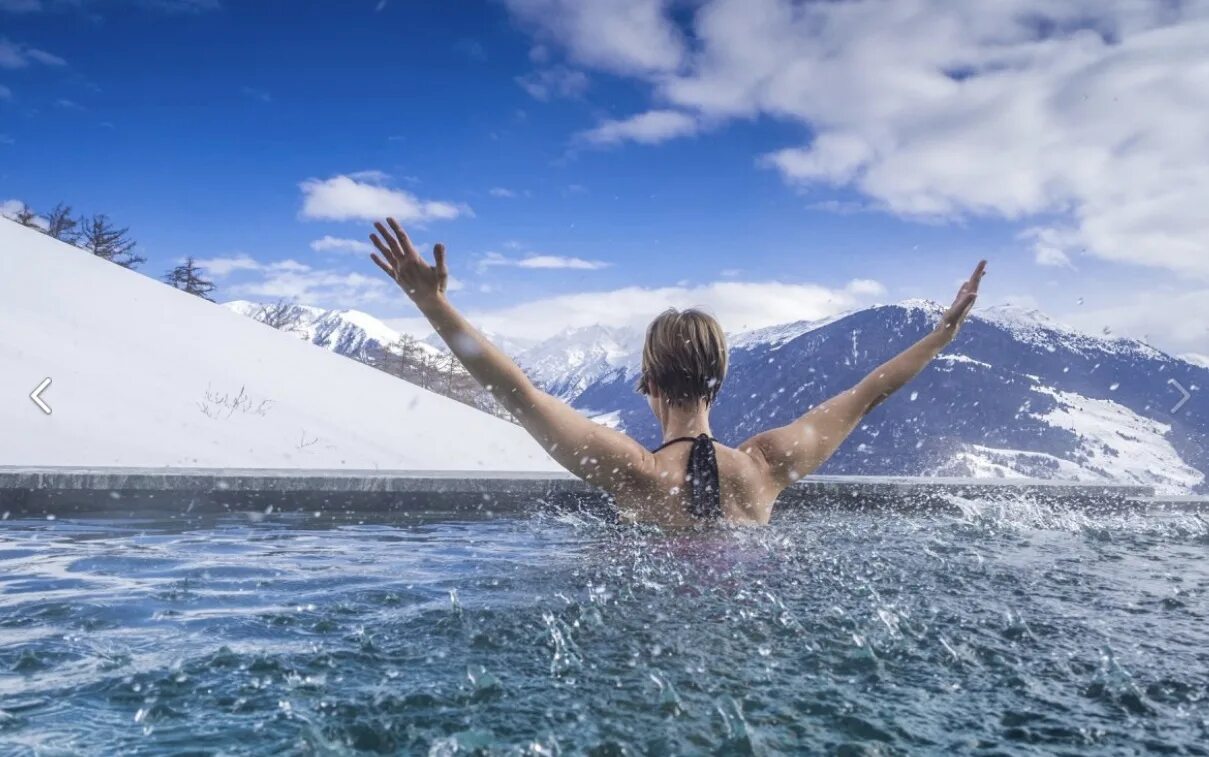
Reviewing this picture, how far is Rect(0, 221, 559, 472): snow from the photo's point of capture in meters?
11.3

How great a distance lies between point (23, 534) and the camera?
15.7 ft

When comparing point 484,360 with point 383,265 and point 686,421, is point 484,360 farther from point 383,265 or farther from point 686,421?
point 686,421

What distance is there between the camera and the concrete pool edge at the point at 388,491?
229 inches

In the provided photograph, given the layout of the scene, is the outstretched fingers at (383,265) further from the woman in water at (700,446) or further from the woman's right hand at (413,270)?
the woman in water at (700,446)

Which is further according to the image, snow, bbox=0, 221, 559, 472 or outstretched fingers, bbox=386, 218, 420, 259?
snow, bbox=0, 221, 559, 472

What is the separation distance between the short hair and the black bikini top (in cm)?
20

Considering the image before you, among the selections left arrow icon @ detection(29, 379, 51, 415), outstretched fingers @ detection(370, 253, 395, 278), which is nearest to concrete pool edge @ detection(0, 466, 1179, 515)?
outstretched fingers @ detection(370, 253, 395, 278)

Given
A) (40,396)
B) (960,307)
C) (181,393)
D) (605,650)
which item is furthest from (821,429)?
(181,393)

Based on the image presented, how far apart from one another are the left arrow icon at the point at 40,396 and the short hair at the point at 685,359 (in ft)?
36.5

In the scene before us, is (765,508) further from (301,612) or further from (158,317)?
(158,317)

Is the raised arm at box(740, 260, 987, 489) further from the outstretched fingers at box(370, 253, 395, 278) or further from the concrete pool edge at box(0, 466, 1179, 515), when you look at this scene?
the concrete pool edge at box(0, 466, 1179, 515)

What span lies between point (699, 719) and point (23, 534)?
478cm

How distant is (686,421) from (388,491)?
3847mm

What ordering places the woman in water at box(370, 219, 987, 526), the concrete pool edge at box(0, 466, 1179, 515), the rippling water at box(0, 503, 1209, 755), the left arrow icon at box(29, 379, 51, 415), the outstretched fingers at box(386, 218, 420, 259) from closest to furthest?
the rippling water at box(0, 503, 1209, 755) → the outstretched fingers at box(386, 218, 420, 259) → the woman in water at box(370, 219, 987, 526) → the concrete pool edge at box(0, 466, 1179, 515) → the left arrow icon at box(29, 379, 51, 415)
